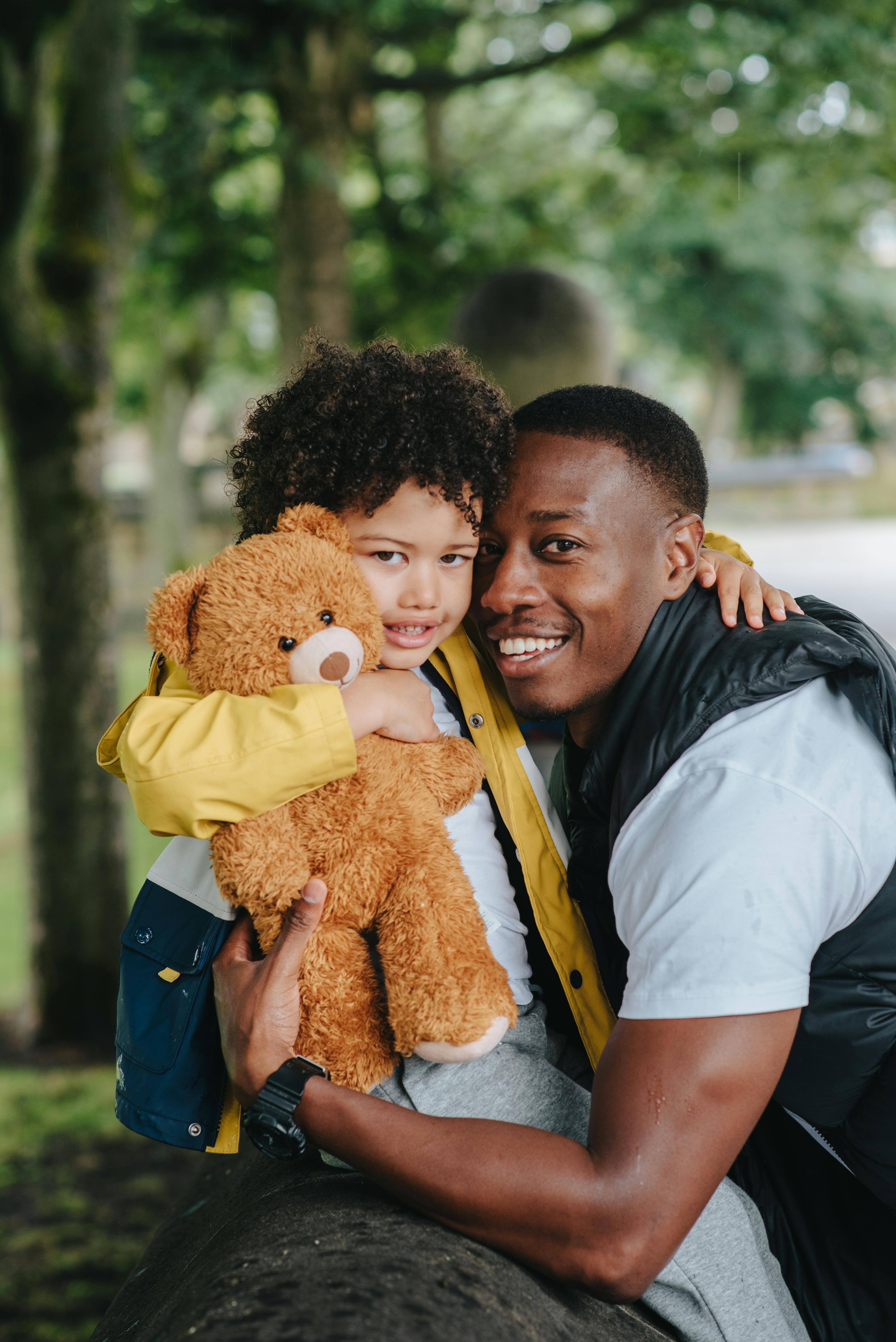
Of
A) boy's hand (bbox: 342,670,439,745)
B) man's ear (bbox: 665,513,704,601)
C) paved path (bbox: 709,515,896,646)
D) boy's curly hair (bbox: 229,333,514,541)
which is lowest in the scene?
boy's hand (bbox: 342,670,439,745)

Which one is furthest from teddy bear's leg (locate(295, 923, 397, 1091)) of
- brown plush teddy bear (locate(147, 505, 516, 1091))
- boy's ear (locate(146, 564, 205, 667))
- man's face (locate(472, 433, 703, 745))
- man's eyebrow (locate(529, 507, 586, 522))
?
man's eyebrow (locate(529, 507, 586, 522))

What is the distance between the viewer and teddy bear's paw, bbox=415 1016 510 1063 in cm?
187

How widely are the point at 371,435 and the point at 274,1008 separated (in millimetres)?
1105

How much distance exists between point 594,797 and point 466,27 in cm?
976

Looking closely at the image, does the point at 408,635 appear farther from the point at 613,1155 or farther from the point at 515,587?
the point at 613,1155

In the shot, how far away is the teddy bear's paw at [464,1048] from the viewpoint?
187cm

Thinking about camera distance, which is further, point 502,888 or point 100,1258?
point 100,1258

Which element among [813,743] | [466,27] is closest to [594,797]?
[813,743]

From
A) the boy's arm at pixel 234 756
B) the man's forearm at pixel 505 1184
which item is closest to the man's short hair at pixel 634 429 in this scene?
the boy's arm at pixel 234 756

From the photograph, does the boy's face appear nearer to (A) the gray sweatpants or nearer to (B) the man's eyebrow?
(B) the man's eyebrow

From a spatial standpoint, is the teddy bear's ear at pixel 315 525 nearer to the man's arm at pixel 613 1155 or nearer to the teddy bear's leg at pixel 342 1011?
the teddy bear's leg at pixel 342 1011

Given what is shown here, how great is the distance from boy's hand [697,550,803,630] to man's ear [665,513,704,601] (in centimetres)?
2

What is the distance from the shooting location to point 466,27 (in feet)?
32.4

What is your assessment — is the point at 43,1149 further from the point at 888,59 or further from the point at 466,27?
the point at 466,27
